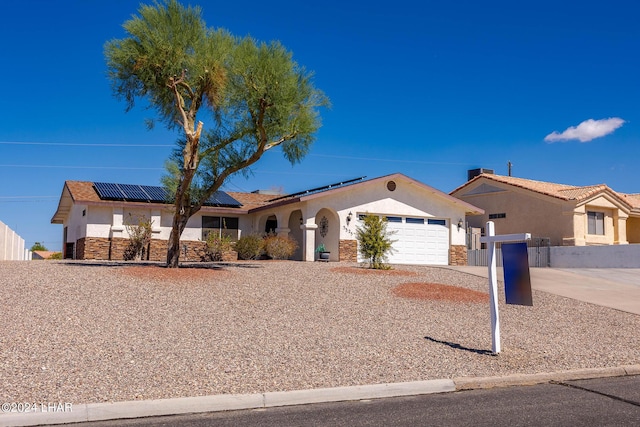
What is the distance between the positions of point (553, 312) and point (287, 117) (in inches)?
373

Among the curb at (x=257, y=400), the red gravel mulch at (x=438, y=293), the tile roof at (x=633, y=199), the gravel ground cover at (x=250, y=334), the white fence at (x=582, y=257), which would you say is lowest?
the curb at (x=257, y=400)

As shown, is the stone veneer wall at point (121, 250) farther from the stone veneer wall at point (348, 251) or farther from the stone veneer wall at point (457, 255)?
the stone veneer wall at point (457, 255)

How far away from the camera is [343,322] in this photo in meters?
12.1

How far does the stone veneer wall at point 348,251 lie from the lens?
26.7m

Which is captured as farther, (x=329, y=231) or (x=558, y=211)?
(x=558, y=211)

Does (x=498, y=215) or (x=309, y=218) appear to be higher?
(x=498, y=215)

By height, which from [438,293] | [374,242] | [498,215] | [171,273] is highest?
[498,215]

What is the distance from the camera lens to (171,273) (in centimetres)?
1638

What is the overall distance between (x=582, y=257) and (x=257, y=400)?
24.4 m

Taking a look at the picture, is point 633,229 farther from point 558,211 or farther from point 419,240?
point 419,240

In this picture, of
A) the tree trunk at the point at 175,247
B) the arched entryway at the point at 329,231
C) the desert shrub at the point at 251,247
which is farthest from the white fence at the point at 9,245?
the arched entryway at the point at 329,231

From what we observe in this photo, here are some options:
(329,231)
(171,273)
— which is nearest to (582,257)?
(329,231)

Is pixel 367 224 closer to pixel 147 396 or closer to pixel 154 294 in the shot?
pixel 154 294

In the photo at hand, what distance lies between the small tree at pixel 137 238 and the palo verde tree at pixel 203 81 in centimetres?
839
